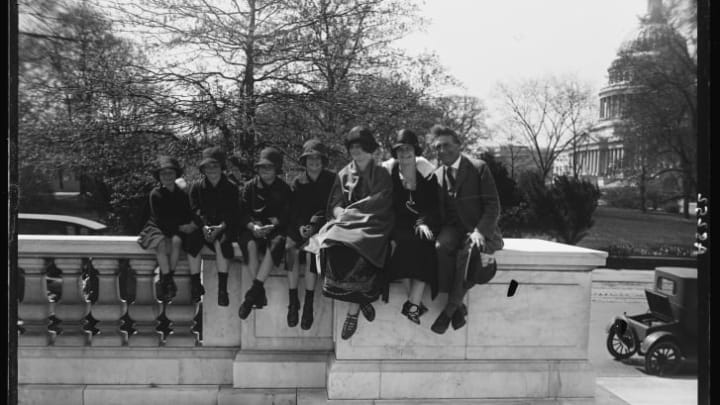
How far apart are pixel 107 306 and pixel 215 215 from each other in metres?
1.08

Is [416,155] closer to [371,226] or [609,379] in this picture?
[371,226]

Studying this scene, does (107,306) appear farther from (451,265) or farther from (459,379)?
(459,379)

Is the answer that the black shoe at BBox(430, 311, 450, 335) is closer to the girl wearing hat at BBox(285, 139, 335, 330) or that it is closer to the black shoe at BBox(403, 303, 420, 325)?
the black shoe at BBox(403, 303, 420, 325)

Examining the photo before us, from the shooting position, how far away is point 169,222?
3.82m

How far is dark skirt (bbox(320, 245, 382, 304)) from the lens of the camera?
11.7 ft

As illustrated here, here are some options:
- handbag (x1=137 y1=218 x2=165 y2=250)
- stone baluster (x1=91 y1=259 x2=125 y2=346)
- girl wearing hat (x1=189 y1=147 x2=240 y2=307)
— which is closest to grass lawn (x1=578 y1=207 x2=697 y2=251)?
girl wearing hat (x1=189 y1=147 x2=240 y2=307)

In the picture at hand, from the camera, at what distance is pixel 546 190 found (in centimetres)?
1297

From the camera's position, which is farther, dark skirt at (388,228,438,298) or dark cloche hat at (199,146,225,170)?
dark cloche hat at (199,146,225,170)

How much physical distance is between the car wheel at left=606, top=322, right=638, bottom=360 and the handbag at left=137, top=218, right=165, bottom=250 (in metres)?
5.27

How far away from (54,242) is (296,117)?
5.05 m

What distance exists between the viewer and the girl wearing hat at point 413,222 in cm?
369

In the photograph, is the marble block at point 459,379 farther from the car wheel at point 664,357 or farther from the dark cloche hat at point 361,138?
the car wheel at point 664,357

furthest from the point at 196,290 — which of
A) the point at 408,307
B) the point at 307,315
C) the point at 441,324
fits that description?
the point at 441,324

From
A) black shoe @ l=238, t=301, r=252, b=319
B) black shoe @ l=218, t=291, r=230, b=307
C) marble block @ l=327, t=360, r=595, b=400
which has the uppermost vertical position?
black shoe @ l=218, t=291, r=230, b=307
